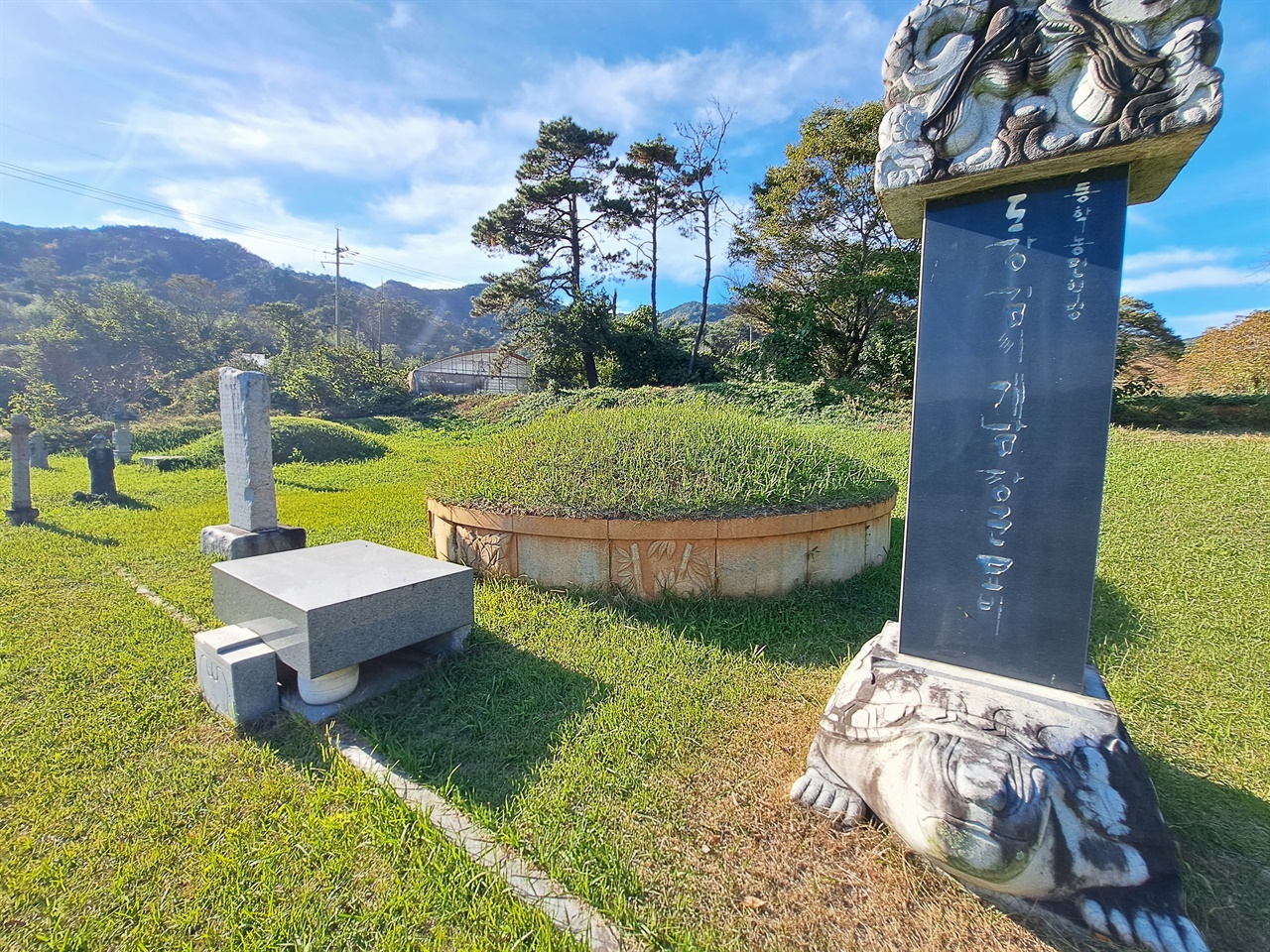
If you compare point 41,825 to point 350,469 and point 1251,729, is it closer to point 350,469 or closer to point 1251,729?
point 1251,729

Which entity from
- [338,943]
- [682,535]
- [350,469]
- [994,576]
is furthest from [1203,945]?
[350,469]

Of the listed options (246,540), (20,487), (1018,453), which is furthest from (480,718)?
(20,487)

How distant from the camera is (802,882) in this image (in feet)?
5.25

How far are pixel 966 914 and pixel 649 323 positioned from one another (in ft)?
60.2

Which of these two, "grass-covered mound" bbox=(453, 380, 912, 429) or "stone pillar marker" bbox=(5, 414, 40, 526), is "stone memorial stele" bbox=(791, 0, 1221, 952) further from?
"stone pillar marker" bbox=(5, 414, 40, 526)

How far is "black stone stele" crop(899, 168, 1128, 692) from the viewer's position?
5.25 feet

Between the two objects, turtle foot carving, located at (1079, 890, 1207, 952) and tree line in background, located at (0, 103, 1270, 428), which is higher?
tree line in background, located at (0, 103, 1270, 428)

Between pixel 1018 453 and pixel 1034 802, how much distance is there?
3.14 ft

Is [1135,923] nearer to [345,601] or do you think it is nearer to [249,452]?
[345,601]

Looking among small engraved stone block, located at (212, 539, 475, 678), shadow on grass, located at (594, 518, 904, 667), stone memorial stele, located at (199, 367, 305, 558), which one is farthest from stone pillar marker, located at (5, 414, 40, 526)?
shadow on grass, located at (594, 518, 904, 667)

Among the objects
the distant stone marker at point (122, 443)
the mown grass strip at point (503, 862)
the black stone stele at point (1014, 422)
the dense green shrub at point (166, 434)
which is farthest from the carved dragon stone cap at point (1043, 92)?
the dense green shrub at point (166, 434)

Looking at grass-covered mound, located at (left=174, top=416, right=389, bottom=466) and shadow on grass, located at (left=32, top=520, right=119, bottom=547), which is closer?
shadow on grass, located at (left=32, top=520, right=119, bottom=547)

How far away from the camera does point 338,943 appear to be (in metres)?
1.41

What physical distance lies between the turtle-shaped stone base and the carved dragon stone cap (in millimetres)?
1566
